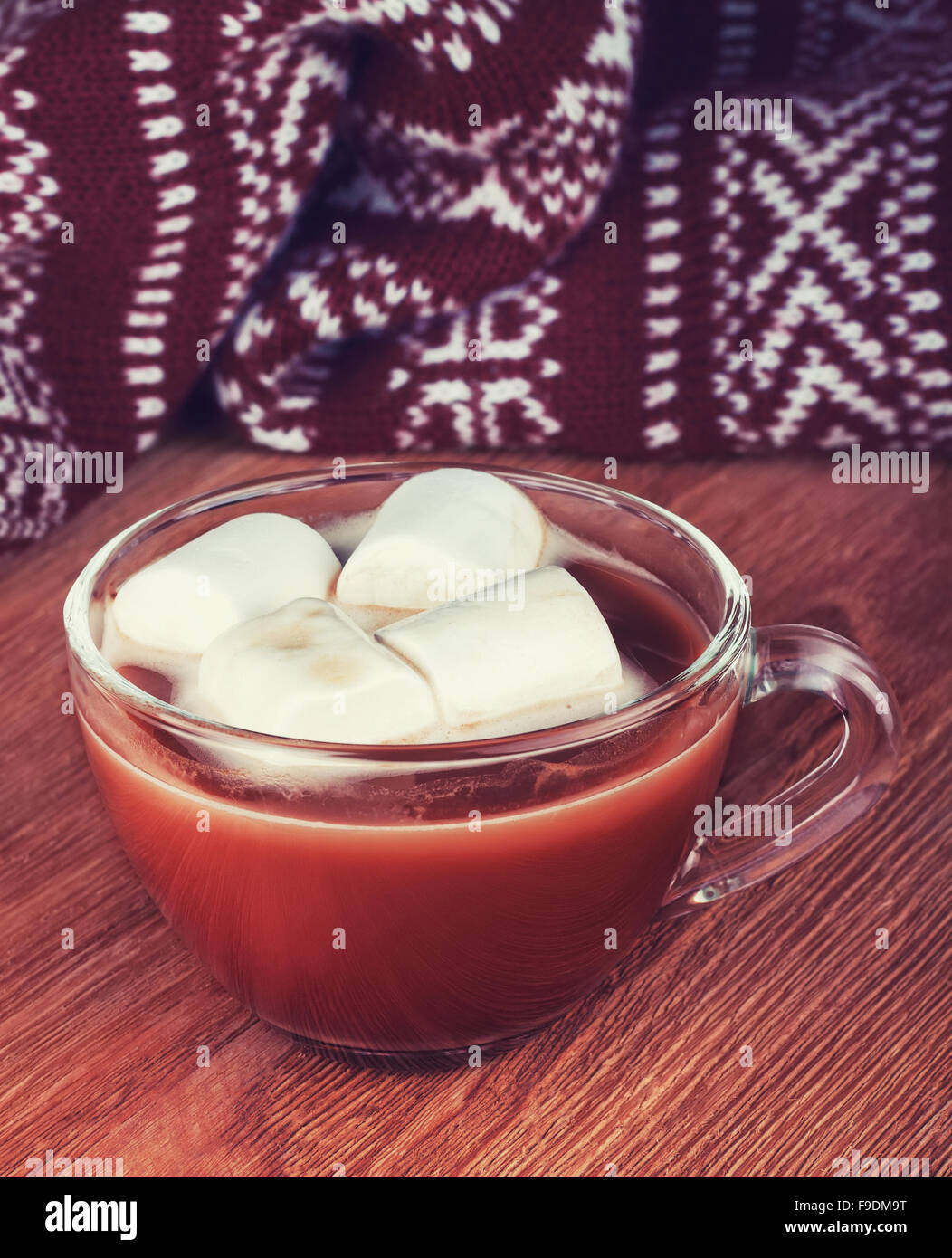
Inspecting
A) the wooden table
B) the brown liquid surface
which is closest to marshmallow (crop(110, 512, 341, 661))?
the brown liquid surface

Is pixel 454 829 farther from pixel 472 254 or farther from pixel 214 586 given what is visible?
pixel 472 254

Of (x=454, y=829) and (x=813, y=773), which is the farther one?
(x=813, y=773)

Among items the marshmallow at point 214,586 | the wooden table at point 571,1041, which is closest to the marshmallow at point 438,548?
the marshmallow at point 214,586

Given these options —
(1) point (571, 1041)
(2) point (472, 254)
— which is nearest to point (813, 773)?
(1) point (571, 1041)

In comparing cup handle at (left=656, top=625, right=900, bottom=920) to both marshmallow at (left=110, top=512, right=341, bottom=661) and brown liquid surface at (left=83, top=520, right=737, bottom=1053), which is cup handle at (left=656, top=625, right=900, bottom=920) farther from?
marshmallow at (left=110, top=512, right=341, bottom=661)

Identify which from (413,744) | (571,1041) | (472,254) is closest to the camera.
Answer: (413,744)

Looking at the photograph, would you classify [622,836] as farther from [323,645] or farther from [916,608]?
[916,608]

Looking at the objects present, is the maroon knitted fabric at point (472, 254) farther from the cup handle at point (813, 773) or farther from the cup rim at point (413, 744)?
the cup handle at point (813, 773)
